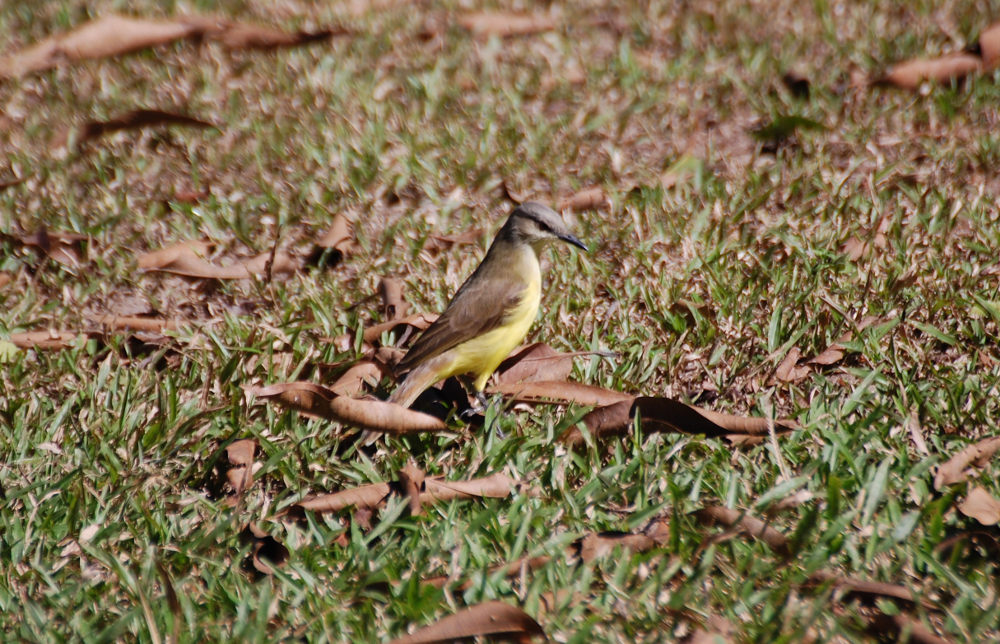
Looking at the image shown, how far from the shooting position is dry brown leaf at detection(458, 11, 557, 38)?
783 cm

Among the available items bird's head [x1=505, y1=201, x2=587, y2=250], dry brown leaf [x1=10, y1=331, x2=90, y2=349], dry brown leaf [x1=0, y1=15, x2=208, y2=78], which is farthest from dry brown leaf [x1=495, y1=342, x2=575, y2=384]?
dry brown leaf [x1=0, y1=15, x2=208, y2=78]

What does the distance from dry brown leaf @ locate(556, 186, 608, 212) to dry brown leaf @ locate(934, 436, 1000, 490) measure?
268 cm

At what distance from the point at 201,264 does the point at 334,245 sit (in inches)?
26.7

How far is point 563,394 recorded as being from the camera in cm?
442

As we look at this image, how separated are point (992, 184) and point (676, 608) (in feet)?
12.1

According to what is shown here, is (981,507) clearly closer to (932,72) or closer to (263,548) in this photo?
(263,548)

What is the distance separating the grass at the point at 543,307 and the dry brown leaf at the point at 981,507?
0.06m

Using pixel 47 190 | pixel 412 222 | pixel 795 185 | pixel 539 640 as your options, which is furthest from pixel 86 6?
pixel 539 640

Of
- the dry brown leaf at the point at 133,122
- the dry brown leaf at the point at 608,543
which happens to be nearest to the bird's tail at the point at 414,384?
the dry brown leaf at the point at 608,543

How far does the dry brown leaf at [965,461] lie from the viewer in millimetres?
3703

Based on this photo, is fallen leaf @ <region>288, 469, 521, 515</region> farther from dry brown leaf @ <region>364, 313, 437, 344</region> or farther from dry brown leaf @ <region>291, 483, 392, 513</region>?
dry brown leaf @ <region>364, 313, 437, 344</region>

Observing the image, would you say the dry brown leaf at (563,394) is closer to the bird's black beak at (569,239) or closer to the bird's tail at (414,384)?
the bird's tail at (414,384)

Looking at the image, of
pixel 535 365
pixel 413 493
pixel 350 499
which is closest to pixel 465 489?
pixel 413 493

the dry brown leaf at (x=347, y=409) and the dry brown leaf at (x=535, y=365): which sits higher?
the dry brown leaf at (x=347, y=409)
